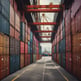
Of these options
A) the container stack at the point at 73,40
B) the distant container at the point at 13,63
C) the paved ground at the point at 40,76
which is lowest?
the paved ground at the point at 40,76

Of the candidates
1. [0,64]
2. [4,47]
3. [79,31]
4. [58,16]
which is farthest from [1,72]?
[58,16]

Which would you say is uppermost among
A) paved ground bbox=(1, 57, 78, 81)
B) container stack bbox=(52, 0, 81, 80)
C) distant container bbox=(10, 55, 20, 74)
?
container stack bbox=(52, 0, 81, 80)

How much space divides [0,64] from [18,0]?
1347cm

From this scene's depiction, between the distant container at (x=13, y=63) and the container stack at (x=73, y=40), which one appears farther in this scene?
the distant container at (x=13, y=63)

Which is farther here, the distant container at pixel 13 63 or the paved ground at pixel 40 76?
the distant container at pixel 13 63

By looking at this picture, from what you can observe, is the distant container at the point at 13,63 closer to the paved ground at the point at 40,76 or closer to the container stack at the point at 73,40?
the paved ground at the point at 40,76

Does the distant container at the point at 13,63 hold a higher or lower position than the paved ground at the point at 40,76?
higher

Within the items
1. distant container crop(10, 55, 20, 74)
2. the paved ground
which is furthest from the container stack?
distant container crop(10, 55, 20, 74)

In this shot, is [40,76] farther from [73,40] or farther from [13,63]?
[73,40]

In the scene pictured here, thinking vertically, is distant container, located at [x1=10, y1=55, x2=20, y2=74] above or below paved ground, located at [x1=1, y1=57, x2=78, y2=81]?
above

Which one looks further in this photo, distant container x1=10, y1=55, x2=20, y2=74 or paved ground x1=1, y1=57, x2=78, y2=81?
distant container x1=10, y1=55, x2=20, y2=74

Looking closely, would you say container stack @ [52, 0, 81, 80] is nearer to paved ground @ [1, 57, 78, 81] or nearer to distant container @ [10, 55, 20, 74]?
paved ground @ [1, 57, 78, 81]

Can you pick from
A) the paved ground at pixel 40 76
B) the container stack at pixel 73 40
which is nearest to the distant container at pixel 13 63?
the paved ground at pixel 40 76

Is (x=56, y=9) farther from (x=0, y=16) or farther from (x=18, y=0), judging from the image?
(x=0, y=16)
